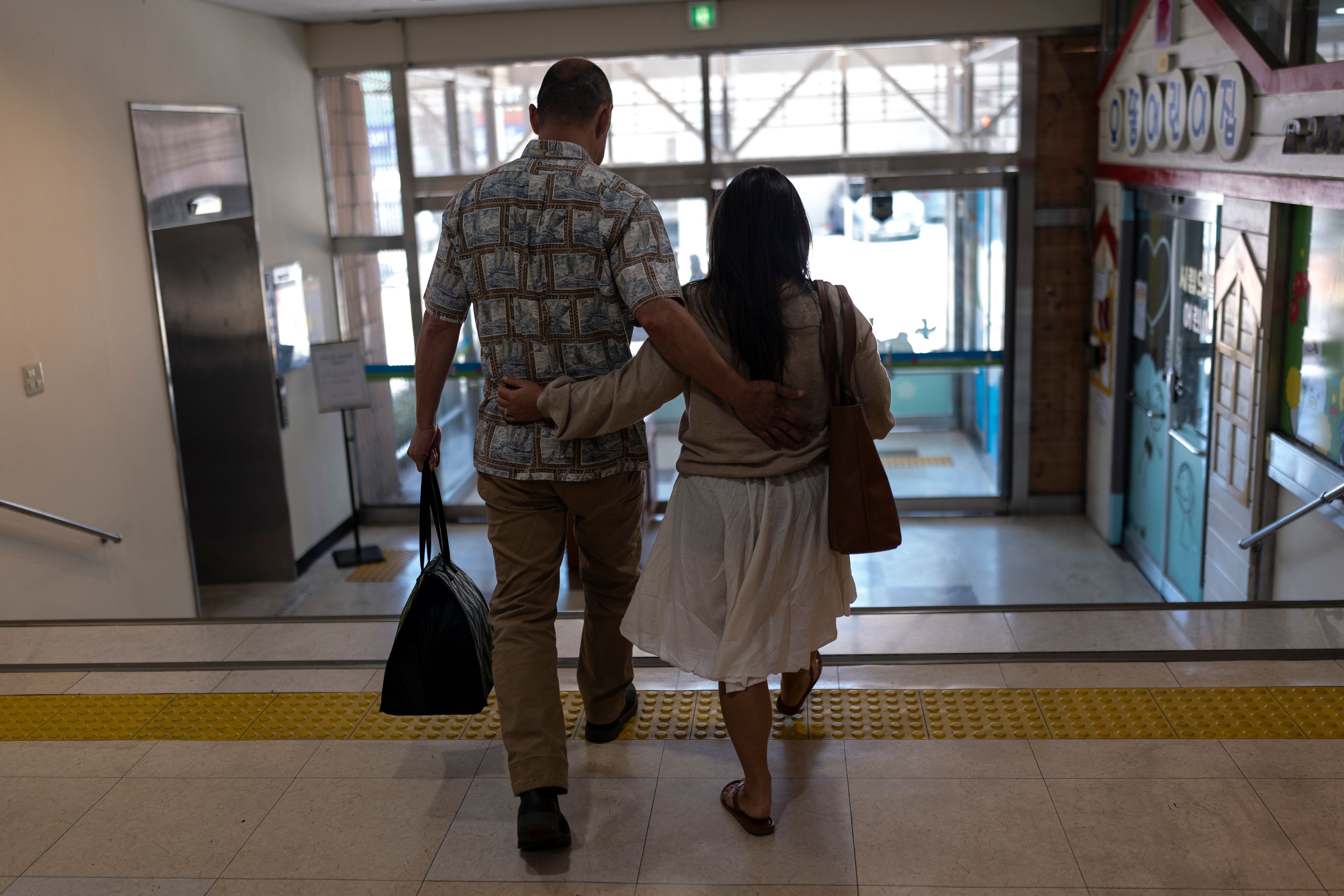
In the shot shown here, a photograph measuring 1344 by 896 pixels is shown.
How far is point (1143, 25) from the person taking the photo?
597 centimetres

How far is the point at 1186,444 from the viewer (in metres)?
5.61

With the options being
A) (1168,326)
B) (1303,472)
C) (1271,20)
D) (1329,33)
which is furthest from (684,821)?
(1168,326)

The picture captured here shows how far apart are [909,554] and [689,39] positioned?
359 centimetres

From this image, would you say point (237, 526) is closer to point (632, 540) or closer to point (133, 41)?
point (133, 41)

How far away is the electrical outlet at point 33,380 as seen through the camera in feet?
14.6

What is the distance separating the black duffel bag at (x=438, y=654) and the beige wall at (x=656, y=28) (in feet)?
17.8

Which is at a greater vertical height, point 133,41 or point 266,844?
point 133,41

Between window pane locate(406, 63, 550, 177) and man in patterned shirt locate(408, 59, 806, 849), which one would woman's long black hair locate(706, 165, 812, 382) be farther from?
window pane locate(406, 63, 550, 177)

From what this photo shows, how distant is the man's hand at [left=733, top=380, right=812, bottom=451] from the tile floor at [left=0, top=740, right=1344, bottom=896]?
0.82 metres

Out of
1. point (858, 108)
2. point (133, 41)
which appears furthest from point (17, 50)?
point (858, 108)

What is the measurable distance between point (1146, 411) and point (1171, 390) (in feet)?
1.81

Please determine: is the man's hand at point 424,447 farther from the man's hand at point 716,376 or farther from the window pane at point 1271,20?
the window pane at point 1271,20

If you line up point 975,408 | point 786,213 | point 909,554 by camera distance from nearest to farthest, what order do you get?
1. point 786,213
2. point 909,554
3. point 975,408

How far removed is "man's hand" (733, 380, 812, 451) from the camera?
2062 mm
